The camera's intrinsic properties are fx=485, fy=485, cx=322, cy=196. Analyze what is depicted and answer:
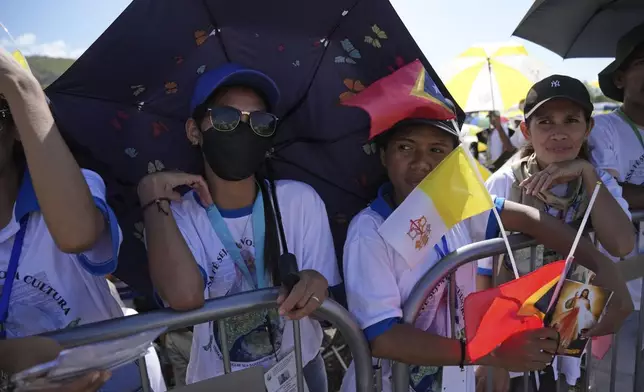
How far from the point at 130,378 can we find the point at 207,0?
154 cm

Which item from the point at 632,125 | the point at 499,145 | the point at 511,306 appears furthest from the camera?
the point at 499,145

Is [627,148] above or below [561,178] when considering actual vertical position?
above

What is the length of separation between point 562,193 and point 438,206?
1010mm

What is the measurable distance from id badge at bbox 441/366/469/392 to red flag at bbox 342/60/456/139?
3.25ft

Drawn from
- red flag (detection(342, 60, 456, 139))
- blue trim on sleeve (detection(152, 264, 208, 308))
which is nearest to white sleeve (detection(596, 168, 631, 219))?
red flag (detection(342, 60, 456, 139))

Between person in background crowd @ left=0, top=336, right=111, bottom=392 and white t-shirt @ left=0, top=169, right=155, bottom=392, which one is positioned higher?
white t-shirt @ left=0, top=169, right=155, bottom=392

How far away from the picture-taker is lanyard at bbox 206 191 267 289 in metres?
1.90

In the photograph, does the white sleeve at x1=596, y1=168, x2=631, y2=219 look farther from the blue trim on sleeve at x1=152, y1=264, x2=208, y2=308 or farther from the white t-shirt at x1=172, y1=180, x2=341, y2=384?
the blue trim on sleeve at x1=152, y1=264, x2=208, y2=308

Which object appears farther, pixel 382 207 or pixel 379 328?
pixel 382 207

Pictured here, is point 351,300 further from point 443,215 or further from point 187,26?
point 187,26

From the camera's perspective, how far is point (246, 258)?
1931 millimetres

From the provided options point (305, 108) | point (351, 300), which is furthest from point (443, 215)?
Result: point (305, 108)

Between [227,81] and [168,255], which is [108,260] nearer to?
[168,255]

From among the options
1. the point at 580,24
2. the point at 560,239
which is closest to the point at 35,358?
the point at 560,239
